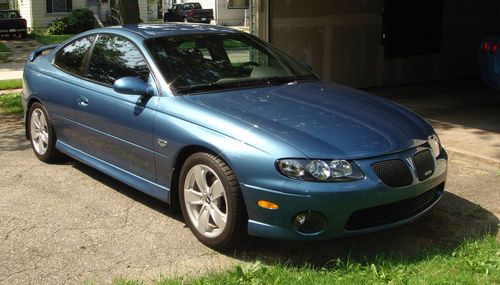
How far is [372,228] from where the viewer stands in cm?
374

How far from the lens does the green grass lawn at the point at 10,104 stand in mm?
9442

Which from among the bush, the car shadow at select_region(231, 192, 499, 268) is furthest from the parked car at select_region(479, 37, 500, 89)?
the bush

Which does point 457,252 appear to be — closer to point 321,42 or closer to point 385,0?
point 321,42

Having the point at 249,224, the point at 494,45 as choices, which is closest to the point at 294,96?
the point at 249,224

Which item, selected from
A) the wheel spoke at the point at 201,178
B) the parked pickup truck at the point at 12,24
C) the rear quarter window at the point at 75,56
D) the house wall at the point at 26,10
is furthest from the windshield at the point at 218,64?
the house wall at the point at 26,10

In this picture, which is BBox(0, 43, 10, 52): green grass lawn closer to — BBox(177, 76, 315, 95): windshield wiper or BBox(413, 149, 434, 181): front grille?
BBox(177, 76, 315, 95): windshield wiper

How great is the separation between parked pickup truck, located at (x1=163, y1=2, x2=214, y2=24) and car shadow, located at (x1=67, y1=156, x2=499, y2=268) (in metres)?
34.7

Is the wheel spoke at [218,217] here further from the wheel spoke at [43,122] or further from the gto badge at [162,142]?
the wheel spoke at [43,122]

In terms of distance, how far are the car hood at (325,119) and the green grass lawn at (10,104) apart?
611 cm

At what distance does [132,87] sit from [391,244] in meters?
2.22

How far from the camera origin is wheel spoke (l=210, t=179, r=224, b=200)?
3.88m

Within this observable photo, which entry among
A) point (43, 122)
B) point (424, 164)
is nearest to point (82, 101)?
point (43, 122)

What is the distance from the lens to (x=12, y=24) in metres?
26.4

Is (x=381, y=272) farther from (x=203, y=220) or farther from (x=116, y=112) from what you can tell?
(x=116, y=112)
